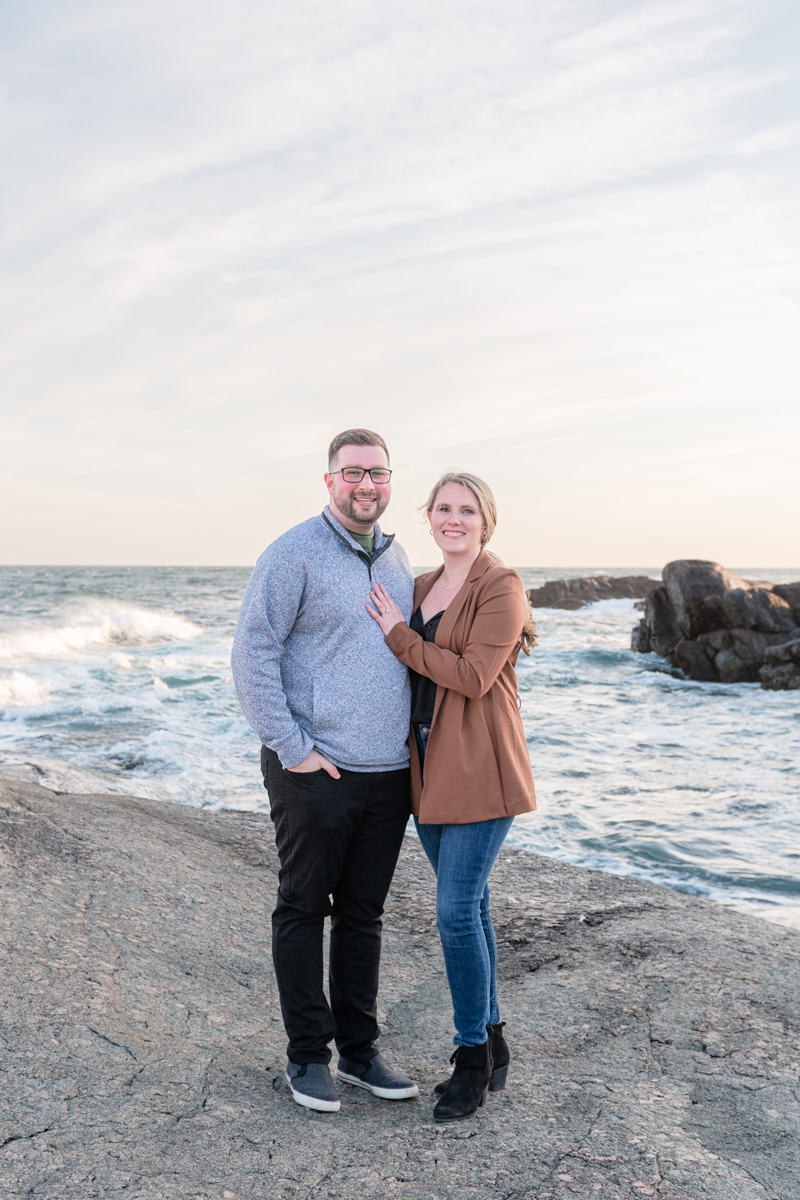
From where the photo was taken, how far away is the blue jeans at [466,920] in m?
2.75

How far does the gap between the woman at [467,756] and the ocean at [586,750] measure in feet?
11.9

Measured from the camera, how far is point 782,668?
17.4 meters

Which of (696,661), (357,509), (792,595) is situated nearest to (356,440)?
(357,509)

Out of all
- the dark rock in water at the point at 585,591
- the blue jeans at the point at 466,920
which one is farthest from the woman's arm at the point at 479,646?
the dark rock in water at the point at 585,591

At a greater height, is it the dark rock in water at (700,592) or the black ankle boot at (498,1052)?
the dark rock in water at (700,592)

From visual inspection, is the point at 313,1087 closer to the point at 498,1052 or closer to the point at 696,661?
the point at 498,1052

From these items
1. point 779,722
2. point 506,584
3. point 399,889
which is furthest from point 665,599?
point 506,584

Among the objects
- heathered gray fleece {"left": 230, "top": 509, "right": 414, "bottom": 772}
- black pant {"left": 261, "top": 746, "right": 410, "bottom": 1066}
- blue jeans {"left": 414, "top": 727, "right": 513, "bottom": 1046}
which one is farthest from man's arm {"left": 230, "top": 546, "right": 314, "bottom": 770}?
blue jeans {"left": 414, "top": 727, "right": 513, "bottom": 1046}

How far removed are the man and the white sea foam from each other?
34.8ft

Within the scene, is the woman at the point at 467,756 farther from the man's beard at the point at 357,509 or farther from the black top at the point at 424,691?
the man's beard at the point at 357,509

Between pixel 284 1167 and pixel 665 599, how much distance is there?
69.4ft

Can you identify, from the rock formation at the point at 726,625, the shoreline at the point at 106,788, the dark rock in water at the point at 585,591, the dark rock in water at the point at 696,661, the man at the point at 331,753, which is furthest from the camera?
the dark rock in water at the point at 585,591

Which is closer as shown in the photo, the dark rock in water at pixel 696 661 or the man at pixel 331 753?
the man at pixel 331 753

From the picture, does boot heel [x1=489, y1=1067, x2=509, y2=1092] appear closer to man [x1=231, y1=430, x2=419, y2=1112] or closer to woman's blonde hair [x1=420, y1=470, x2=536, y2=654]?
man [x1=231, y1=430, x2=419, y2=1112]
